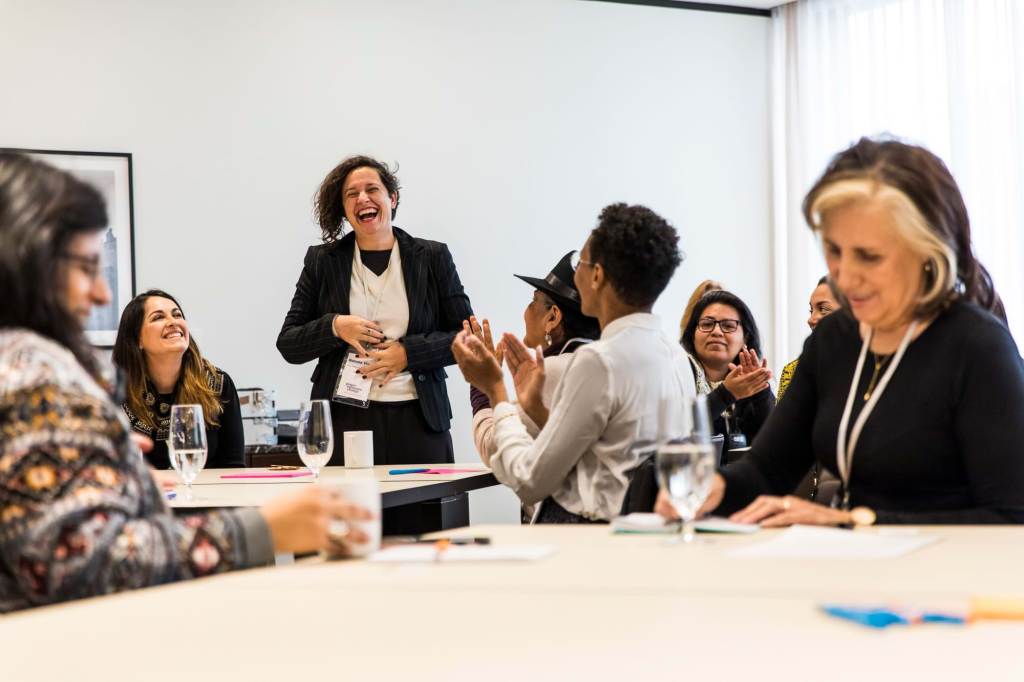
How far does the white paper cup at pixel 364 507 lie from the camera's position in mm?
1686

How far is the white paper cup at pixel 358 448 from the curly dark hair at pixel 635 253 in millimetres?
1204

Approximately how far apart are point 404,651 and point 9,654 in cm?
40

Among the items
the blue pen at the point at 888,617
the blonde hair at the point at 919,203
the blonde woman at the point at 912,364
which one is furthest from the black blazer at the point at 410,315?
the blue pen at the point at 888,617

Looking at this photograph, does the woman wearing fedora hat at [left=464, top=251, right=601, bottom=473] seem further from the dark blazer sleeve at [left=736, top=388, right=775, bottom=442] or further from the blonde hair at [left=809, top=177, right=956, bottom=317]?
the blonde hair at [left=809, top=177, right=956, bottom=317]

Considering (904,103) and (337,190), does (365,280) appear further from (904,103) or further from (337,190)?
(904,103)

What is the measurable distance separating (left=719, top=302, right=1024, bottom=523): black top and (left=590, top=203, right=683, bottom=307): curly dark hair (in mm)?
710

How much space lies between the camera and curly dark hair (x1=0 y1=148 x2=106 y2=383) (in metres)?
1.46

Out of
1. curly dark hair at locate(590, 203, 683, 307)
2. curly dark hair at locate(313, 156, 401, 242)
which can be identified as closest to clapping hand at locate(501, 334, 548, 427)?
curly dark hair at locate(590, 203, 683, 307)

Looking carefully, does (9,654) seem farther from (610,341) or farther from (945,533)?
(610,341)

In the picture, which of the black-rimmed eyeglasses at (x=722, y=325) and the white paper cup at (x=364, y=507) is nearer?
the white paper cup at (x=364, y=507)

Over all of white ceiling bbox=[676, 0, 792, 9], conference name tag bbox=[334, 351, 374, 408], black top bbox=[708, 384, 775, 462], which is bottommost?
black top bbox=[708, 384, 775, 462]

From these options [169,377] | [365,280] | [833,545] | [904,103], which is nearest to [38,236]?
[833,545]

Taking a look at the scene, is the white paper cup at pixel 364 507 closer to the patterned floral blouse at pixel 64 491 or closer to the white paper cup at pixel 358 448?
the patterned floral blouse at pixel 64 491

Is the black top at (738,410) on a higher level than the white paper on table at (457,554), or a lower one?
higher
